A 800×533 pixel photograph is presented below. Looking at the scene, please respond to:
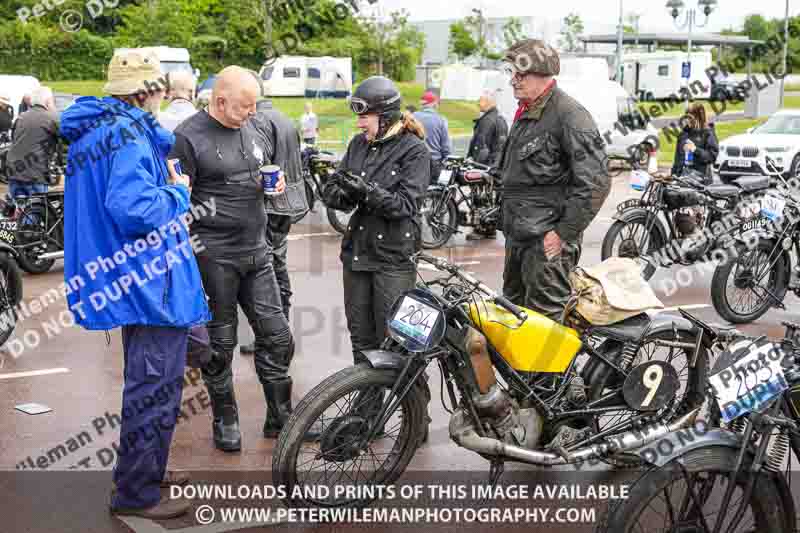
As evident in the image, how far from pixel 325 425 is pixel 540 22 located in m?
57.3

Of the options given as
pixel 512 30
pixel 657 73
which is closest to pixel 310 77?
pixel 657 73

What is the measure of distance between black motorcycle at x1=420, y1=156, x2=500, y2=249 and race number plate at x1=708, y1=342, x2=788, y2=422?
336 inches

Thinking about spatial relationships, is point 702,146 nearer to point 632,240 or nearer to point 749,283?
point 632,240

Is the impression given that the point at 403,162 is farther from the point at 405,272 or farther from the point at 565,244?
the point at 565,244

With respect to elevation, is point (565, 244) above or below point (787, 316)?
above

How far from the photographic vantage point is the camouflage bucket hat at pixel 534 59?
5258 mm

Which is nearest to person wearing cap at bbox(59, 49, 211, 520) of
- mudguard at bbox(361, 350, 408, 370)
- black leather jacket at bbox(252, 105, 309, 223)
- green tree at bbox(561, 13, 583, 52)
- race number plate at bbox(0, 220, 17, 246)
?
mudguard at bbox(361, 350, 408, 370)

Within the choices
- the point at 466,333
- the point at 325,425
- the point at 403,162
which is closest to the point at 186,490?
the point at 325,425

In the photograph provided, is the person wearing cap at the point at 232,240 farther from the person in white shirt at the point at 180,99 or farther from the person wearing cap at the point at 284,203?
the person in white shirt at the point at 180,99

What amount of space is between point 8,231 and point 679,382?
694 cm

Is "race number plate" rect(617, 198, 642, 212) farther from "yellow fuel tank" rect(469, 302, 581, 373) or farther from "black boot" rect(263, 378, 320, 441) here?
"yellow fuel tank" rect(469, 302, 581, 373)

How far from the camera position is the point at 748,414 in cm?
341

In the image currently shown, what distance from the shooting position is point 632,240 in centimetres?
980

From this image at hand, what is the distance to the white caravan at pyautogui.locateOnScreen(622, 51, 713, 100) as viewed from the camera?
46.0 metres
